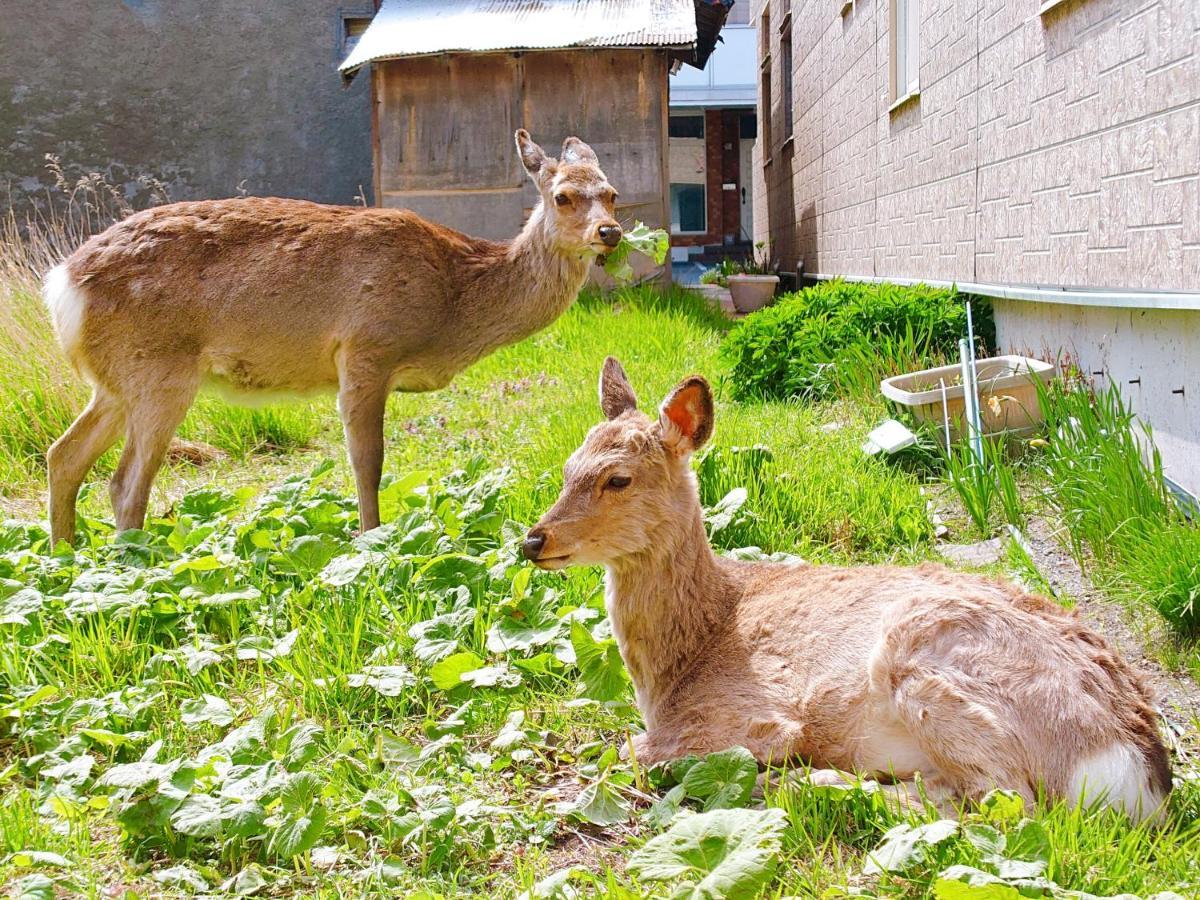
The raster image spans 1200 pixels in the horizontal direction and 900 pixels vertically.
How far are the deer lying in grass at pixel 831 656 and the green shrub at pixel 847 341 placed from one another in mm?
4096

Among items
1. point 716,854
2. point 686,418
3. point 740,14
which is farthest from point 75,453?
point 740,14

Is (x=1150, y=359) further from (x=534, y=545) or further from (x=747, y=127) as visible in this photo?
(x=747, y=127)

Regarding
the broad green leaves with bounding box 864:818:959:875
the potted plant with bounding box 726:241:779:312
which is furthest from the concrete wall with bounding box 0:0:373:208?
the broad green leaves with bounding box 864:818:959:875

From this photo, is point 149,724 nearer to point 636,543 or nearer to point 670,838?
point 636,543

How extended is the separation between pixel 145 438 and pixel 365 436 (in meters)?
1.06

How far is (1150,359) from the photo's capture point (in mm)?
5250

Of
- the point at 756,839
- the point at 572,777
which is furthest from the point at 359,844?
the point at 756,839

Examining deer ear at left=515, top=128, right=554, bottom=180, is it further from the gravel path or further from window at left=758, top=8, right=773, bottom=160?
window at left=758, top=8, right=773, bottom=160

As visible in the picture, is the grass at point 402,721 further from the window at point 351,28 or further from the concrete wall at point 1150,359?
the window at point 351,28

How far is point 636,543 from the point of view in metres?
3.41

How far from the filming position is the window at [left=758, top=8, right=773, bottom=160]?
21.5m

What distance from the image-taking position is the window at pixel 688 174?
3038cm

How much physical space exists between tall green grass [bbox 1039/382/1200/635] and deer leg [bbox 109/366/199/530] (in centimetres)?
412

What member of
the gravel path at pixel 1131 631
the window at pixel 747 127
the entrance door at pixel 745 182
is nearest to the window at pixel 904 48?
the gravel path at pixel 1131 631
